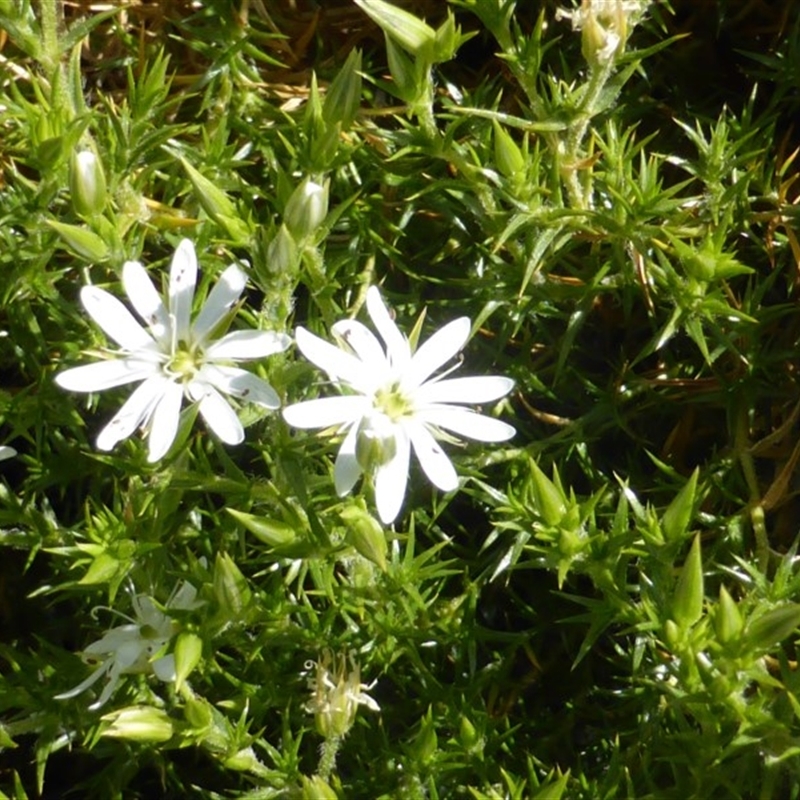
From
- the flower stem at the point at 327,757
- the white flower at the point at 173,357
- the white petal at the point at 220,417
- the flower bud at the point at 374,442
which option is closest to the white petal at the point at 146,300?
the white flower at the point at 173,357

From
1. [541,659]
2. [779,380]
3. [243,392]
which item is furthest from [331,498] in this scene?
[779,380]

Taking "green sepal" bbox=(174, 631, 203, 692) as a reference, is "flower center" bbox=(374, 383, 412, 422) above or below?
above

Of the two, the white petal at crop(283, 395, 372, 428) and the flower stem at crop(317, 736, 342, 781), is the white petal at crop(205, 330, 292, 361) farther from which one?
the flower stem at crop(317, 736, 342, 781)

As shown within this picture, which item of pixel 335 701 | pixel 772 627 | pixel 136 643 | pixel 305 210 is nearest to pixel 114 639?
pixel 136 643

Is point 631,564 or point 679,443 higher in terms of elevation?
point 679,443

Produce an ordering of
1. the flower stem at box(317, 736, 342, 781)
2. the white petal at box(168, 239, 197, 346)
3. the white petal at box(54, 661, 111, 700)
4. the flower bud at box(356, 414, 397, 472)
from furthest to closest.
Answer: the white petal at box(54, 661, 111, 700) < the flower stem at box(317, 736, 342, 781) < the white petal at box(168, 239, 197, 346) < the flower bud at box(356, 414, 397, 472)

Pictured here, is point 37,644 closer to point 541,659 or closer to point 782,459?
point 541,659

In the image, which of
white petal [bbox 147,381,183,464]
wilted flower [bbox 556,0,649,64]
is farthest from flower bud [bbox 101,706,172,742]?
wilted flower [bbox 556,0,649,64]

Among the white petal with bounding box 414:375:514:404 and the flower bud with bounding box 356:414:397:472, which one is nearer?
the flower bud with bounding box 356:414:397:472
